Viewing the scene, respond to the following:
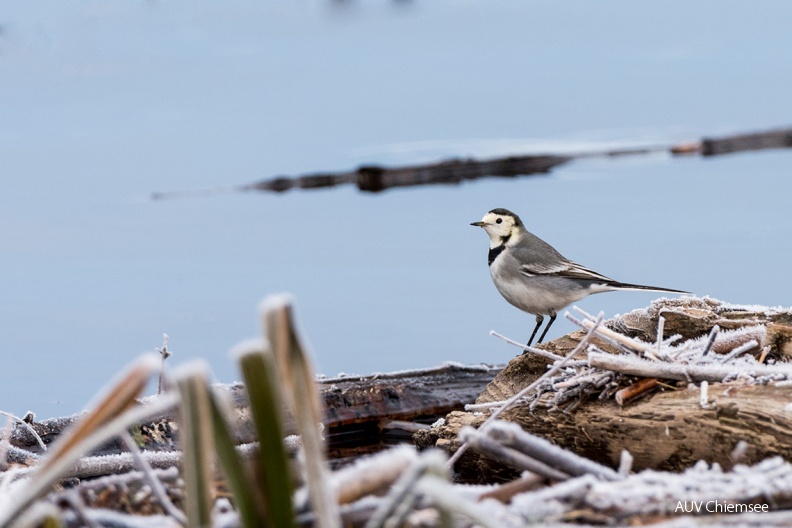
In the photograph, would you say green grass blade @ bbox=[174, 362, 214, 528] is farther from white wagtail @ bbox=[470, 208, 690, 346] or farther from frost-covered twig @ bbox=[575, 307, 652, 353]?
white wagtail @ bbox=[470, 208, 690, 346]

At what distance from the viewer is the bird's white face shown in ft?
23.9

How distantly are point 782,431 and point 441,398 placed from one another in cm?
203

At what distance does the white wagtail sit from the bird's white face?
304mm

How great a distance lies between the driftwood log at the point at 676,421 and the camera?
2.70 m

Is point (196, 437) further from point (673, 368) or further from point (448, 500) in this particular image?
point (673, 368)

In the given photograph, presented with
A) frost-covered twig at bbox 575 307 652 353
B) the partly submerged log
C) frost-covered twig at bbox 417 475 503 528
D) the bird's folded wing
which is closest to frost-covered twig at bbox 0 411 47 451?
the partly submerged log

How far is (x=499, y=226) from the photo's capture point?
23.9 feet

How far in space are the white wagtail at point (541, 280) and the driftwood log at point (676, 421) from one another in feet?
9.10

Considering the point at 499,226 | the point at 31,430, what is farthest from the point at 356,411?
the point at 499,226

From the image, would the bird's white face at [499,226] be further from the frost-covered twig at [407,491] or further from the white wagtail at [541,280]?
the frost-covered twig at [407,491]

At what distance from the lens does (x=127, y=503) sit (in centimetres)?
197

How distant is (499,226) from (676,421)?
4.55 metres

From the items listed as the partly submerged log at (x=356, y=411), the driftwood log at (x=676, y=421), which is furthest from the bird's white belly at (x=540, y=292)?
the driftwood log at (x=676, y=421)

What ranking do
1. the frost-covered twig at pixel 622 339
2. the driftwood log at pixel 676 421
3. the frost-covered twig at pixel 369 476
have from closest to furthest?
the frost-covered twig at pixel 369 476 < the driftwood log at pixel 676 421 < the frost-covered twig at pixel 622 339
